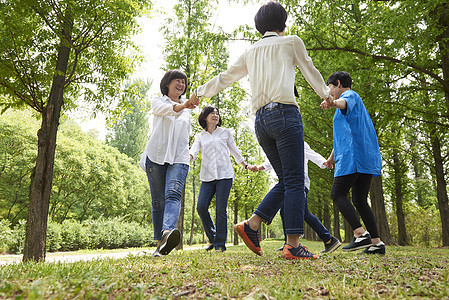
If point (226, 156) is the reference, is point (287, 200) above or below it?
below

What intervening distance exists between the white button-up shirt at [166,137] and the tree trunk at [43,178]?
12.6 feet

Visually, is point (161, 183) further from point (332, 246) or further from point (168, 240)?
point (332, 246)

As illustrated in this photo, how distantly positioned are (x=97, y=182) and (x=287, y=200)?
29.8 m

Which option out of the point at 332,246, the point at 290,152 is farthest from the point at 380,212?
the point at 290,152

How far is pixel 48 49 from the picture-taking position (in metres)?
7.96

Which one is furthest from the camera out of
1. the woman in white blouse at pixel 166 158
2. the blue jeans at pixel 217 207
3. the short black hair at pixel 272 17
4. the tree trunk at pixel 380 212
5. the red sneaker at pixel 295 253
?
the tree trunk at pixel 380 212

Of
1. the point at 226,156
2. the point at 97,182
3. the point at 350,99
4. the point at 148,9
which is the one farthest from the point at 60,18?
the point at 97,182

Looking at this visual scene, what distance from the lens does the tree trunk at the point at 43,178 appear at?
266 inches

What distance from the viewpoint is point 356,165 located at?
4.46 metres

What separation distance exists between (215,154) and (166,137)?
1882mm

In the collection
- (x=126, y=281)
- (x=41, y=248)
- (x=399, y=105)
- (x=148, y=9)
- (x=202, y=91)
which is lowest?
(x=41, y=248)

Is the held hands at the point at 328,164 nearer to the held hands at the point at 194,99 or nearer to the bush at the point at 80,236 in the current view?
the held hands at the point at 194,99

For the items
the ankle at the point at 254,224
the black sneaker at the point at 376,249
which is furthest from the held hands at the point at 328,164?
the ankle at the point at 254,224

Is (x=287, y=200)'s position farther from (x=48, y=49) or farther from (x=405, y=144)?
(x=405, y=144)
